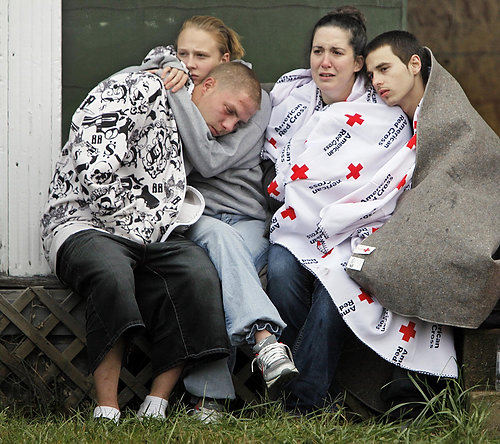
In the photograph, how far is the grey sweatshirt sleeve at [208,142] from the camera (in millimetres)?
3869

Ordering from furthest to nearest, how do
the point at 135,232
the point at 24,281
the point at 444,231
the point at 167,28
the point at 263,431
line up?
1. the point at 167,28
2. the point at 24,281
3. the point at 135,232
4. the point at 444,231
5. the point at 263,431

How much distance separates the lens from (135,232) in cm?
363

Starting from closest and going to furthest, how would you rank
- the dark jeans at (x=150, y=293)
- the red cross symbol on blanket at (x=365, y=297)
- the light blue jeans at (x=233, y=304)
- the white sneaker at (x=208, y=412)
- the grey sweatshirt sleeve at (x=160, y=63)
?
the white sneaker at (x=208, y=412), the dark jeans at (x=150, y=293), the light blue jeans at (x=233, y=304), the red cross symbol on blanket at (x=365, y=297), the grey sweatshirt sleeve at (x=160, y=63)

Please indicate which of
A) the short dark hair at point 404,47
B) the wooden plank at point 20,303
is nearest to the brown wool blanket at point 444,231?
the short dark hair at point 404,47

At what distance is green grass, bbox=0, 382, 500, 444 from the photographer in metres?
2.89

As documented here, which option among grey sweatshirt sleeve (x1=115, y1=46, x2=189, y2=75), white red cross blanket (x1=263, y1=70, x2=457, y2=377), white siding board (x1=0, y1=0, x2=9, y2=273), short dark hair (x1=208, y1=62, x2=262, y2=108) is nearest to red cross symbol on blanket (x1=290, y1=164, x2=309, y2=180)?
white red cross blanket (x1=263, y1=70, x2=457, y2=377)

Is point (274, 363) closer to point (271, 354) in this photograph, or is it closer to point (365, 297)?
point (271, 354)

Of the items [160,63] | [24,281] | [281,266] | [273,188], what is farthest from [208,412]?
[160,63]

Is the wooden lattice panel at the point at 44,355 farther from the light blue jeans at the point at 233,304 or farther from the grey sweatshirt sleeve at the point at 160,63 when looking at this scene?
the grey sweatshirt sleeve at the point at 160,63

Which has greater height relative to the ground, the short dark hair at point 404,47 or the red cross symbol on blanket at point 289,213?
the short dark hair at point 404,47

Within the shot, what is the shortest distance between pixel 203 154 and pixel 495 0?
73.7 inches

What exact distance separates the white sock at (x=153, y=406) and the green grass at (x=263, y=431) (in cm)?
15

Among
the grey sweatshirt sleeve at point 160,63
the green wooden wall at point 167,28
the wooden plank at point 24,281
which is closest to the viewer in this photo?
the grey sweatshirt sleeve at point 160,63

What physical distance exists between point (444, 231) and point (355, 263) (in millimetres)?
365
